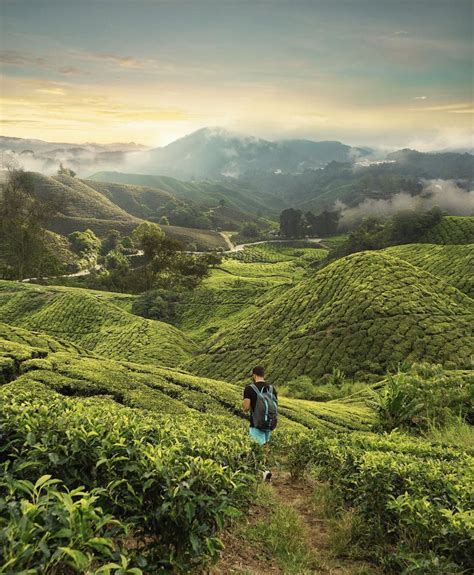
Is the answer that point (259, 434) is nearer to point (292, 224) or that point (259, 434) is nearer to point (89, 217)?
point (292, 224)

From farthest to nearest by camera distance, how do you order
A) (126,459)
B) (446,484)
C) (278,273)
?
(278,273) → (446,484) → (126,459)

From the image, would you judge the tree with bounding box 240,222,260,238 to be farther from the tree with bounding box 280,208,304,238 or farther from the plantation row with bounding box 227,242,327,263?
the plantation row with bounding box 227,242,327,263

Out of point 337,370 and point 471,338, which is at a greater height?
point 471,338

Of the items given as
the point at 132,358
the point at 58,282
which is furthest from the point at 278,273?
the point at 132,358

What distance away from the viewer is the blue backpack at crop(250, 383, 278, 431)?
8930 mm

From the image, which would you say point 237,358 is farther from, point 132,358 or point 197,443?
point 197,443

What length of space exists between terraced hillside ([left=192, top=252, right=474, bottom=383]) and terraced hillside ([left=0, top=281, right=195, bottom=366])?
605 centimetres

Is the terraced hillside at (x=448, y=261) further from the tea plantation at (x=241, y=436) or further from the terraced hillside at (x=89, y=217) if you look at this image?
the terraced hillside at (x=89, y=217)

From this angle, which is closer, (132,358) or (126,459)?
(126,459)

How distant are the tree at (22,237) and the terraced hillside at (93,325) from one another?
22.2m

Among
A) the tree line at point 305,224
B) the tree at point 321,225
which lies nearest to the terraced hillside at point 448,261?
the tree line at point 305,224

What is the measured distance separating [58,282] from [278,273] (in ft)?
137

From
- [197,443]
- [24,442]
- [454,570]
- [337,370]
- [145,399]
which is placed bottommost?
[337,370]

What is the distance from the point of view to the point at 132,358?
3941 centimetres
